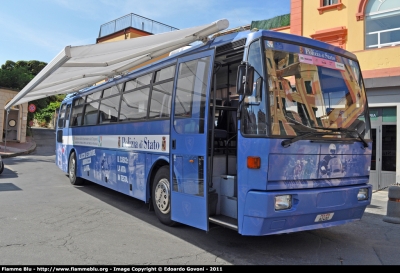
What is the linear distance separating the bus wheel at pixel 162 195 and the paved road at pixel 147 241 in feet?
0.64

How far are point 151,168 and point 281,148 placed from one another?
2.93 meters

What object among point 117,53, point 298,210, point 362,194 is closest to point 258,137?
point 298,210

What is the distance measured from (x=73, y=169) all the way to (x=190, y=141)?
719 centimetres

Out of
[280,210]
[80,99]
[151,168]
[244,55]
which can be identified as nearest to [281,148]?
[280,210]

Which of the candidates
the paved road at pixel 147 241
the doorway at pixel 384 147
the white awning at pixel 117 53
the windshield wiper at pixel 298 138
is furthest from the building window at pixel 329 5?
the windshield wiper at pixel 298 138

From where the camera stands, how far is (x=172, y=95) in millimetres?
6000

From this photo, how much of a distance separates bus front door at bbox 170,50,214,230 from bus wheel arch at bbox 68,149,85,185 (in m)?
6.35

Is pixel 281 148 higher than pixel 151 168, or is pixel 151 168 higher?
pixel 281 148

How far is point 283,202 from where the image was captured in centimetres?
441

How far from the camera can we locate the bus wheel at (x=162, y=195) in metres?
6.11

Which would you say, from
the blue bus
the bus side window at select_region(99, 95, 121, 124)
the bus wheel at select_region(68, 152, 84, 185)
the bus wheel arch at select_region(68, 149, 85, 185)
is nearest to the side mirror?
the blue bus

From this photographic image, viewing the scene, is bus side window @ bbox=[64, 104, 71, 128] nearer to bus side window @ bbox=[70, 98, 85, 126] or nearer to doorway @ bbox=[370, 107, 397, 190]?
bus side window @ bbox=[70, 98, 85, 126]

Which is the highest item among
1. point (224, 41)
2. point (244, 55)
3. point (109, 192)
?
point (224, 41)

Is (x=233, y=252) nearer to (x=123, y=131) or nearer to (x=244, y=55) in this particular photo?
(x=244, y=55)
